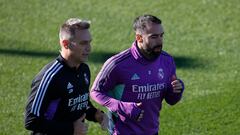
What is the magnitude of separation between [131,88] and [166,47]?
6.65 m

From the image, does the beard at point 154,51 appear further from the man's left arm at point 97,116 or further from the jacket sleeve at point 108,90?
Answer: the man's left arm at point 97,116

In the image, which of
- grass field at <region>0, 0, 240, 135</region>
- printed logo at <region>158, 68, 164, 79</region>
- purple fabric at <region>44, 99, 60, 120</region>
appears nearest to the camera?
purple fabric at <region>44, 99, 60, 120</region>

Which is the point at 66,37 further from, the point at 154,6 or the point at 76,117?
the point at 154,6

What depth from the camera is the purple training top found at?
6.66m

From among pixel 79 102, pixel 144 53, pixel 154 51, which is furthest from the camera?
pixel 144 53

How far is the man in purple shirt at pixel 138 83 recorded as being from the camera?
21.6 ft

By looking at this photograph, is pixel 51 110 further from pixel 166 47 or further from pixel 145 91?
pixel 166 47

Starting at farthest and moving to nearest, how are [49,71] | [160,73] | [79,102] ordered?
[160,73]
[79,102]
[49,71]

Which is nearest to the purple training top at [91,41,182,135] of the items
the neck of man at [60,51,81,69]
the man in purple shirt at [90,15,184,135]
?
the man in purple shirt at [90,15,184,135]

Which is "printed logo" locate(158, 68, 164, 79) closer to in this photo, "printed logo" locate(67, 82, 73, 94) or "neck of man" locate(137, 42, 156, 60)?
"neck of man" locate(137, 42, 156, 60)

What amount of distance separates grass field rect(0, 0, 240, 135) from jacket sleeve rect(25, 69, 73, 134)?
382 centimetres

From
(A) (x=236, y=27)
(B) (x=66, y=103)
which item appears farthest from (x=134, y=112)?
(A) (x=236, y=27)

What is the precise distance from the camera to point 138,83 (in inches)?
264

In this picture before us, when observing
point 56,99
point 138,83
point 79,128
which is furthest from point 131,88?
point 56,99
